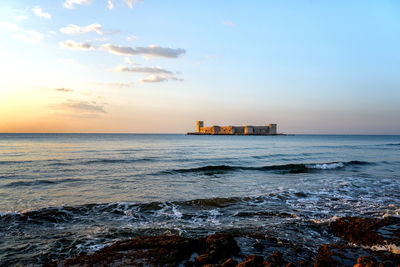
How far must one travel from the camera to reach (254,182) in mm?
16016

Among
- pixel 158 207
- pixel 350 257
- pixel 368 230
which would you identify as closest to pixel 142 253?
pixel 158 207

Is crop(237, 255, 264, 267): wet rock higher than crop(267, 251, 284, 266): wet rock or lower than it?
higher

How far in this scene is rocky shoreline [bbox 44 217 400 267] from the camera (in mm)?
5238

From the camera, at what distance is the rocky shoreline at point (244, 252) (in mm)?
5238

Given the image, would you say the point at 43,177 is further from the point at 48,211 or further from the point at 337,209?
the point at 337,209

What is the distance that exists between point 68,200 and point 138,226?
4.94 meters

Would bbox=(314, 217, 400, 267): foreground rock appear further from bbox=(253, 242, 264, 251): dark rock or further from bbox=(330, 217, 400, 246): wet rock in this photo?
bbox=(253, 242, 264, 251): dark rock

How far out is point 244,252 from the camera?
588 centimetres

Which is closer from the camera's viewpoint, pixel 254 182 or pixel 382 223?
pixel 382 223

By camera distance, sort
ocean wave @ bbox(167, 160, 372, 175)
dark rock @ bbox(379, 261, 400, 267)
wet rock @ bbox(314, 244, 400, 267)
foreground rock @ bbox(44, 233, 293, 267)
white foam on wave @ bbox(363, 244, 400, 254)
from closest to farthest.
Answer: dark rock @ bbox(379, 261, 400, 267)
wet rock @ bbox(314, 244, 400, 267)
foreground rock @ bbox(44, 233, 293, 267)
white foam on wave @ bbox(363, 244, 400, 254)
ocean wave @ bbox(167, 160, 372, 175)

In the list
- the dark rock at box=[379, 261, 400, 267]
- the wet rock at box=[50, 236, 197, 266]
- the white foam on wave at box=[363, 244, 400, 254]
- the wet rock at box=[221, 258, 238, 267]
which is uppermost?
the dark rock at box=[379, 261, 400, 267]

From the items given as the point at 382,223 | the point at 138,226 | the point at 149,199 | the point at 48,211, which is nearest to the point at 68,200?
the point at 48,211

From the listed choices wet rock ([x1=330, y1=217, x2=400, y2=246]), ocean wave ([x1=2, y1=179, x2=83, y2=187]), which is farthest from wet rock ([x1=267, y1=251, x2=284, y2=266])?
ocean wave ([x1=2, y1=179, x2=83, y2=187])

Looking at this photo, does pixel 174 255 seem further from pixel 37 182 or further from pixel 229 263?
pixel 37 182
